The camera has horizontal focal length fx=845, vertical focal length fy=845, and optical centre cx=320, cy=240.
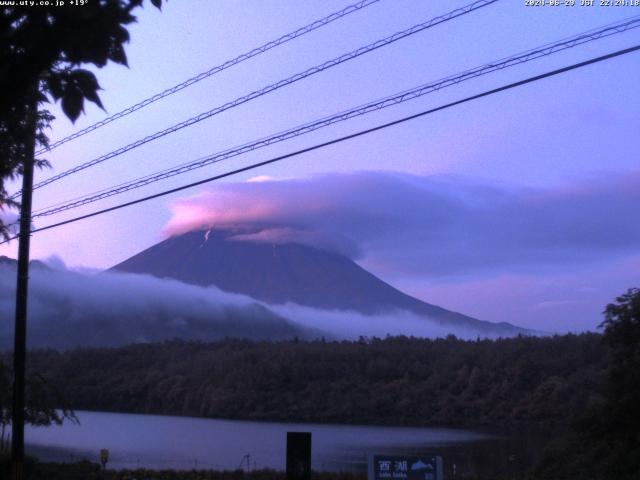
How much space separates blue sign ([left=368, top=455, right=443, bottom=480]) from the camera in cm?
1436

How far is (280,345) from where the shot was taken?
108812 mm

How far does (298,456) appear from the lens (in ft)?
39.9

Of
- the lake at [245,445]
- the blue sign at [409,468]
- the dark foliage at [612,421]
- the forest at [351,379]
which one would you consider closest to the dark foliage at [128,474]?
the lake at [245,445]

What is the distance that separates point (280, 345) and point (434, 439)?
2138 inches

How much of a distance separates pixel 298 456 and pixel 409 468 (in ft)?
10.1

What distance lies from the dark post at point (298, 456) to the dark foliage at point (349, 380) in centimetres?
5681

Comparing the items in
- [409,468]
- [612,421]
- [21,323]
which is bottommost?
[409,468]

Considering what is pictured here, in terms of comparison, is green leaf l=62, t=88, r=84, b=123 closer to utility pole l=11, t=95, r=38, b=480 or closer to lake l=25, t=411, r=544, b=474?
utility pole l=11, t=95, r=38, b=480

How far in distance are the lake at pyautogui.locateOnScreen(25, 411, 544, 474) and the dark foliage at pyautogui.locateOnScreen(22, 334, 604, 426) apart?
7502 mm

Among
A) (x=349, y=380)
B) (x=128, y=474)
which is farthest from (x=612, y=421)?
(x=349, y=380)

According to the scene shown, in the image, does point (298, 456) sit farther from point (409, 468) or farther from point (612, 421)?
point (612, 421)

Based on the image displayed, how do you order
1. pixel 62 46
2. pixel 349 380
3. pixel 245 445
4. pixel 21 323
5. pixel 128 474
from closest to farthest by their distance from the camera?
pixel 62 46, pixel 21 323, pixel 128 474, pixel 245 445, pixel 349 380

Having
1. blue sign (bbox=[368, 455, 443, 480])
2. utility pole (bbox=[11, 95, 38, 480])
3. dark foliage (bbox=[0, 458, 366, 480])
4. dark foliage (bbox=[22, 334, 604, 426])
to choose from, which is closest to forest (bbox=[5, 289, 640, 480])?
dark foliage (bbox=[22, 334, 604, 426])

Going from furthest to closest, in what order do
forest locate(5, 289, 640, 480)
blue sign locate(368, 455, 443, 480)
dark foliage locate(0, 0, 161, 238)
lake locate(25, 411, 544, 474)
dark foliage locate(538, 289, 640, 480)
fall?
forest locate(5, 289, 640, 480) < lake locate(25, 411, 544, 474) < dark foliage locate(538, 289, 640, 480) < blue sign locate(368, 455, 443, 480) < dark foliage locate(0, 0, 161, 238)
